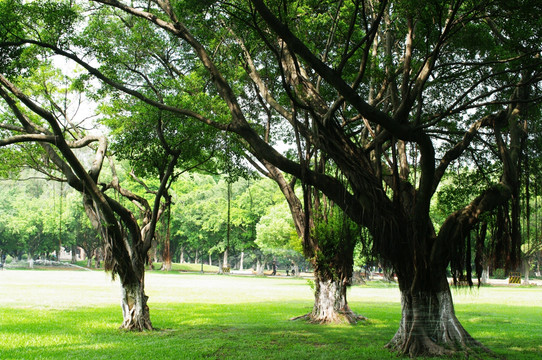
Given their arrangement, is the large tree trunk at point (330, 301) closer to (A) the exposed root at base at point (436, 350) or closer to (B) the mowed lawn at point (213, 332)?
(B) the mowed lawn at point (213, 332)

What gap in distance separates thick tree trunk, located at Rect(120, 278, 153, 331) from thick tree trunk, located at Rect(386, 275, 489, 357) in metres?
6.01

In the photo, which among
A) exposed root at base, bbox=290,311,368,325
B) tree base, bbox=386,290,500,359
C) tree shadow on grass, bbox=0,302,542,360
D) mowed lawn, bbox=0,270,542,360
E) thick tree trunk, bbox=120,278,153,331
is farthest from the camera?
exposed root at base, bbox=290,311,368,325

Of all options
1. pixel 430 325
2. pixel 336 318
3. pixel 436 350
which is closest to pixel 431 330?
pixel 430 325

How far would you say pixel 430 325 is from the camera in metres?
9.19

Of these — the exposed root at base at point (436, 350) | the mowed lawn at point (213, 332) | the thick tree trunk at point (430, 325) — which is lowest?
the mowed lawn at point (213, 332)

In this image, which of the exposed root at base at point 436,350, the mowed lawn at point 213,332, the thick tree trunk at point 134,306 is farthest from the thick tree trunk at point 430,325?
the thick tree trunk at point 134,306

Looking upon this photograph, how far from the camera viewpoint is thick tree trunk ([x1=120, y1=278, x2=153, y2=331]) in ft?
38.2

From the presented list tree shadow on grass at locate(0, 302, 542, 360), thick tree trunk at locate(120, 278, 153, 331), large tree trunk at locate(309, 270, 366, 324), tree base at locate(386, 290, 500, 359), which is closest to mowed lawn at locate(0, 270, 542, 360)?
tree shadow on grass at locate(0, 302, 542, 360)

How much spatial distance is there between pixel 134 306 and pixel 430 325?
22.0 ft

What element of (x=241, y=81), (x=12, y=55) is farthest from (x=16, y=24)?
(x=241, y=81)

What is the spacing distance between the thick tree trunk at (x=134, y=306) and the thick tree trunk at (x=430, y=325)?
6.01 metres

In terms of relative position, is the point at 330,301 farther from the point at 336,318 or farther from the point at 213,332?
the point at 213,332

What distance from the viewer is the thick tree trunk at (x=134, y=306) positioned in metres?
11.7

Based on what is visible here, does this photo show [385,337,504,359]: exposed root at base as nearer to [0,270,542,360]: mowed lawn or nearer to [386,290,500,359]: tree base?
[386,290,500,359]: tree base
